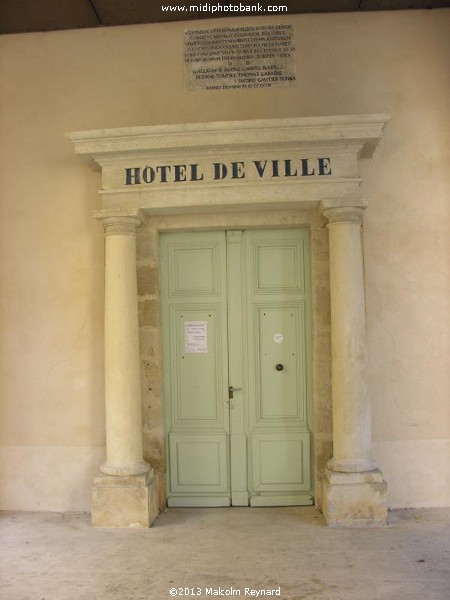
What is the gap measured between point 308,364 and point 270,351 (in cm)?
36

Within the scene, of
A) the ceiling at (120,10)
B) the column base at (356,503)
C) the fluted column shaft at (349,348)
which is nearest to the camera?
the column base at (356,503)

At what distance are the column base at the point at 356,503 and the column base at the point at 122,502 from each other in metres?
1.51

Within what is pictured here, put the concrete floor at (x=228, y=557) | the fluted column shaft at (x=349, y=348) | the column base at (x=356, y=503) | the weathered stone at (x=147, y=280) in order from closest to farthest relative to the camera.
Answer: the concrete floor at (x=228, y=557), the column base at (x=356, y=503), the fluted column shaft at (x=349, y=348), the weathered stone at (x=147, y=280)

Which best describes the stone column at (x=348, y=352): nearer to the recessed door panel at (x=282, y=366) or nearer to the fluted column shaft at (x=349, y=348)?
the fluted column shaft at (x=349, y=348)

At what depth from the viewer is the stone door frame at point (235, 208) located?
453cm

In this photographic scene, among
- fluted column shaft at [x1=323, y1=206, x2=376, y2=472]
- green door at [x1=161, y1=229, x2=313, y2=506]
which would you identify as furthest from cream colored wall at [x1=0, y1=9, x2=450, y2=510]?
green door at [x1=161, y1=229, x2=313, y2=506]

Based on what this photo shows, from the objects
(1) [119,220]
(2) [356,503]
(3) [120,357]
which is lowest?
(2) [356,503]

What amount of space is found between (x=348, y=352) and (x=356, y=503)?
4.01 ft

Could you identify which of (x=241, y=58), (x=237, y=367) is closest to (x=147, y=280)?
(x=237, y=367)

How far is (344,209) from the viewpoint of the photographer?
4590mm

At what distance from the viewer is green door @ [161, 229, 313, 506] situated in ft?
16.6

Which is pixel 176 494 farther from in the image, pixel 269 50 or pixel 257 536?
pixel 269 50

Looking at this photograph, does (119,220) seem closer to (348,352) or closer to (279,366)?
(279,366)

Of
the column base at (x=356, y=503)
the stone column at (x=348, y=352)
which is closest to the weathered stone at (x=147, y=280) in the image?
the stone column at (x=348, y=352)
